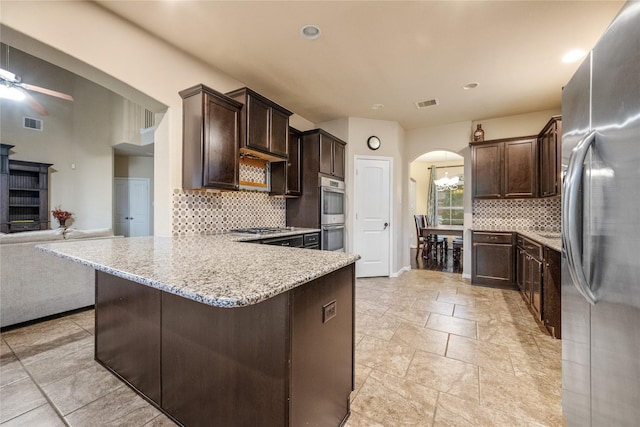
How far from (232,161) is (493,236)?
3.83 metres

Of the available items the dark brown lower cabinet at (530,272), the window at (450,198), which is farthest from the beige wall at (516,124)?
the window at (450,198)

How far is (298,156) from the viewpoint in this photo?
405 centimetres

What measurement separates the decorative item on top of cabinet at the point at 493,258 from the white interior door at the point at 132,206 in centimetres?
779

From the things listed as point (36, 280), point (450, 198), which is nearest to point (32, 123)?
point (36, 280)

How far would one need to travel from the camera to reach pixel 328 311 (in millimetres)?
1238

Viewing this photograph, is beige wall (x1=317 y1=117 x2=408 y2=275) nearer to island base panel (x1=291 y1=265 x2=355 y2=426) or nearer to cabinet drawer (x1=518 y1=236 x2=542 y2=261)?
cabinet drawer (x1=518 y1=236 x2=542 y2=261)

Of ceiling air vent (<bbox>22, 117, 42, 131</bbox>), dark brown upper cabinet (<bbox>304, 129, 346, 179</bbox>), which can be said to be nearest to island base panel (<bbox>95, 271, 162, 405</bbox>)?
dark brown upper cabinet (<bbox>304, 129, 346, 179</bbox>)

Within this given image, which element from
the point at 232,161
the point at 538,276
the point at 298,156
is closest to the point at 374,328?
the point at 538,276

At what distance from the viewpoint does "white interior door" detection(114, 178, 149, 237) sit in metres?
7.23

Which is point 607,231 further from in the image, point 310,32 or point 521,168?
point 521,168

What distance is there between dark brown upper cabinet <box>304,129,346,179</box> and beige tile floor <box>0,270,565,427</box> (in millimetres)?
2197

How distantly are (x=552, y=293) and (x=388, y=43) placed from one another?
9.11ft

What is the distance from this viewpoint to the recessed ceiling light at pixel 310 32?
2385 mm

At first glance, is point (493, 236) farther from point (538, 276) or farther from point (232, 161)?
point (232, 161)
